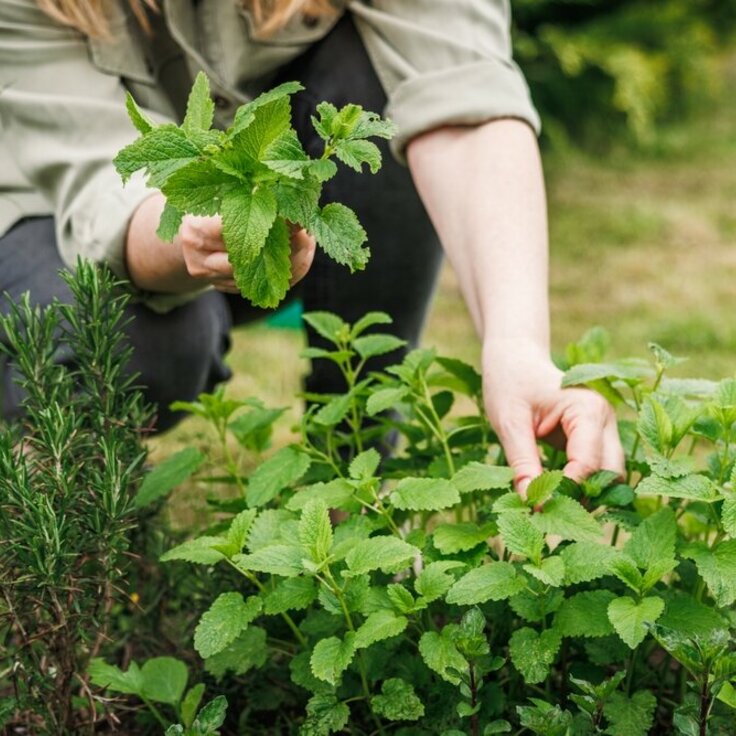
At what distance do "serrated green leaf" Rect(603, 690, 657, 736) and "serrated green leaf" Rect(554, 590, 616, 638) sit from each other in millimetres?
71

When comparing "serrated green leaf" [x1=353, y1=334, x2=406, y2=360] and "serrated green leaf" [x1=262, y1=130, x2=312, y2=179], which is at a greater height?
"serrated green leaf" [x1=262, y1=130, x2=312, y2=179]

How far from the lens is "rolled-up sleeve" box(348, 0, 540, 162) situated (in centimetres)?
176

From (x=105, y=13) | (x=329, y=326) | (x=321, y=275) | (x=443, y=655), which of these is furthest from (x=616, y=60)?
(x=443, y=655)

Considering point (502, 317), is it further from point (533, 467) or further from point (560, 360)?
point (533, 467)

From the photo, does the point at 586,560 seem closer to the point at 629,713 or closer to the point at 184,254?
the point at 629,713

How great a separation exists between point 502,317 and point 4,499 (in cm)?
73

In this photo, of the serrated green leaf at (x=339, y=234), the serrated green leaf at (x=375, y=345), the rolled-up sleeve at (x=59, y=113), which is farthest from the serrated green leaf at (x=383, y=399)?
the rolled-up sleeve at (x=59, y=113)

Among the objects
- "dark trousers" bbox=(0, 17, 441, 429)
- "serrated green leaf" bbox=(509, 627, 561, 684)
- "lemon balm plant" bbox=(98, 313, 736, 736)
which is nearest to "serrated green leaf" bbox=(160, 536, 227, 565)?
"lemon balm plant" bbox=(98, 313, 736, 736)

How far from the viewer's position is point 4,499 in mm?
1145

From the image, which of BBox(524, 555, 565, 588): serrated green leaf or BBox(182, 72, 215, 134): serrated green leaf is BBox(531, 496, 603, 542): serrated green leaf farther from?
BBox(182, 72, 215, 134): serrated green leaf

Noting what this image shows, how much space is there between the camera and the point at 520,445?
4.46 feet

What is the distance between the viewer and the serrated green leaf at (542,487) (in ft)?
3.78

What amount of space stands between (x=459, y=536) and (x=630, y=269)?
2.96 metres

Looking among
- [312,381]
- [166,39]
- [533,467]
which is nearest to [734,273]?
[312,381]
